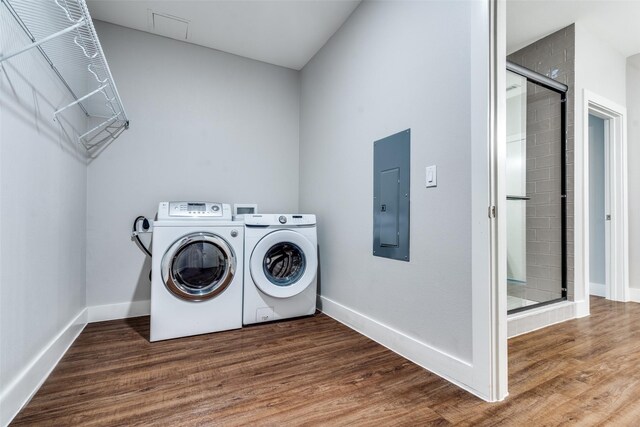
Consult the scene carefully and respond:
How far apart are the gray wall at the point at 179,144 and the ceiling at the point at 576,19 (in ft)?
6.77

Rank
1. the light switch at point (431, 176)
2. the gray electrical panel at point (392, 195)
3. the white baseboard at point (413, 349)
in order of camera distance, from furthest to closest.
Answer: the gray electrical panel at point (392, 195) < the light switch at point (431, 176) < the white baseboard at point (413, 349)

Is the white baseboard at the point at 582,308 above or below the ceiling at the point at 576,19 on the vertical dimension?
below

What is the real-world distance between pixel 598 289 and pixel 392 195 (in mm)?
3042

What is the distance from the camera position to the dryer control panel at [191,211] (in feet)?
7.43

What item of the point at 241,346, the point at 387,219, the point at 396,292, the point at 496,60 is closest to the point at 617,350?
the point at 396,292

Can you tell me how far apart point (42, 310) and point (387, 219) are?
6.21ft

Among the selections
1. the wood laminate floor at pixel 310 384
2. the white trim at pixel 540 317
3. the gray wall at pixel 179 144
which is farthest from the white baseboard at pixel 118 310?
the white trim at pixel 540 317

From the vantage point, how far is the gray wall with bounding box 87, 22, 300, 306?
2.46m

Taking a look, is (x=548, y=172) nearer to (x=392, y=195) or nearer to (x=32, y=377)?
(x=392, y=195)

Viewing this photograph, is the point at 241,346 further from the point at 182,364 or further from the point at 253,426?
the point at 253,426

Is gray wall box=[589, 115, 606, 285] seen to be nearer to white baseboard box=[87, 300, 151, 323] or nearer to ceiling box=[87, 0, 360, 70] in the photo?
ceiling box=[87, 0, 360, 70]

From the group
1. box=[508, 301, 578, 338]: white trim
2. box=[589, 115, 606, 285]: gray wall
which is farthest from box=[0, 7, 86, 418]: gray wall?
box=[589, 115, 606, 285]: gray wall

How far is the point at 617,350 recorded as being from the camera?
6.20ft

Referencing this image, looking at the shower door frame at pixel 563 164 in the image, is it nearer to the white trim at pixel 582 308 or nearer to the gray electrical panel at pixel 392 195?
the white trim at pixel 582 308
